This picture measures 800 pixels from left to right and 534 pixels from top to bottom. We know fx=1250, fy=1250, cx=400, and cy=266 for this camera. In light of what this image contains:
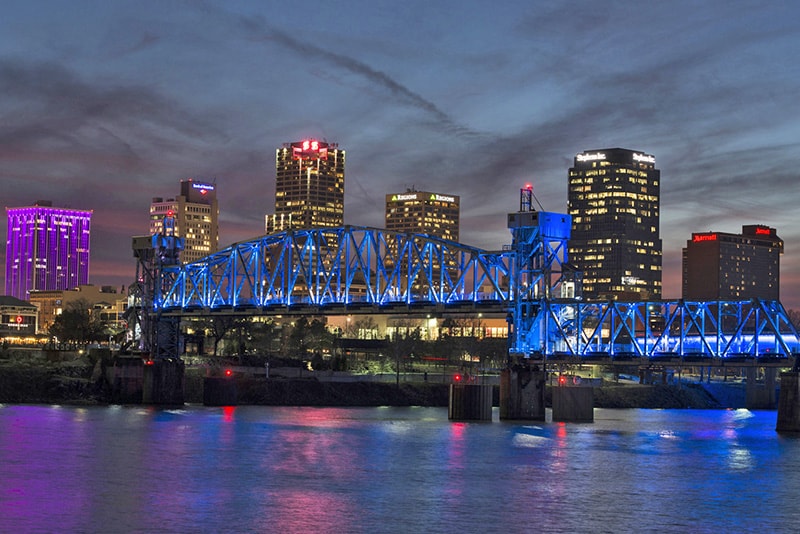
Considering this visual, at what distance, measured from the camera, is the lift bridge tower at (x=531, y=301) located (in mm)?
113125

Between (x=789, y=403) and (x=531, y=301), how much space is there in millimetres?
25159

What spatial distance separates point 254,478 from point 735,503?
2428 cm

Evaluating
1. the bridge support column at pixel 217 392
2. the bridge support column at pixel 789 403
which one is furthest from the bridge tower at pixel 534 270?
the bridge support column at pixel 217 392

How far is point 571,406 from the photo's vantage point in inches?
4781

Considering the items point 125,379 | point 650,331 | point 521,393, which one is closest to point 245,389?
point 125,379

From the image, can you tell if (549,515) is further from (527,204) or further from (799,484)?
(527,204)

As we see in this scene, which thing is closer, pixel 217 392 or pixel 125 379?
pixel 125 379

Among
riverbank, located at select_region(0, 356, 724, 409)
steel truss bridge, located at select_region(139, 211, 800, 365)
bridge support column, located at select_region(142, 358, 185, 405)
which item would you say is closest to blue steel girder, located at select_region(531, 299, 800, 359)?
steel truss bridge, located at select_region(139, 211, 800, 365)

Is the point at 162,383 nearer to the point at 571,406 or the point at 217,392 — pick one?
the point at 217,392

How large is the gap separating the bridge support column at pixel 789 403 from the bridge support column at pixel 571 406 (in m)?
20.8

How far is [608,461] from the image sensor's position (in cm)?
7781

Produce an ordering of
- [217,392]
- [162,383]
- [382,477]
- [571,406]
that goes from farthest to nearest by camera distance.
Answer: [217,392] < [162,383] < [571,406] < [382,477]

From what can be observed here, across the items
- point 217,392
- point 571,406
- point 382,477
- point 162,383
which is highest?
point 162,383

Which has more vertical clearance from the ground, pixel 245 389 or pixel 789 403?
pixel 789 403
